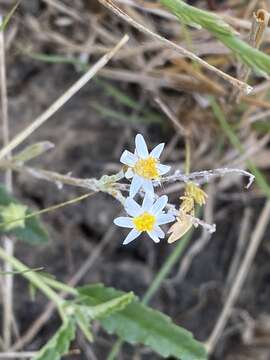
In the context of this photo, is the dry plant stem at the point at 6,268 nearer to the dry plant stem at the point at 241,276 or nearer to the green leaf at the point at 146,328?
the green leaf at the point at 146,328

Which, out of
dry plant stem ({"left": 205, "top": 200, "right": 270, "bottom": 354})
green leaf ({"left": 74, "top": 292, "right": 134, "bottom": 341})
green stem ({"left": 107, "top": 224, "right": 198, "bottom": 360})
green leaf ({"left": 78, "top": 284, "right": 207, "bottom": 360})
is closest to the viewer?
green leaf ({"left": 74, "top": 292, "right": 134, "bottom": 341})

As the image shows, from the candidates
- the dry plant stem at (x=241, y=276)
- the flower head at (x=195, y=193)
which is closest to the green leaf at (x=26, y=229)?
the flower head at (x=195, y=193)

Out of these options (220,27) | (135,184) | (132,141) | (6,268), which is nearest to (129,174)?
(135,184)

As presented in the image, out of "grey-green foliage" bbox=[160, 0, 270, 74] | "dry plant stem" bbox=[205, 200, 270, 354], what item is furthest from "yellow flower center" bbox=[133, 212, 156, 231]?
"dry plant stem" bbox=[205, 200, 270, 354]

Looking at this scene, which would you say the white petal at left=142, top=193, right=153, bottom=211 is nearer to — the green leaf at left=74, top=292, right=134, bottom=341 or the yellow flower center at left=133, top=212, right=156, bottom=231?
the yellow flower center at left=133, top=212, right=156, bottom=231

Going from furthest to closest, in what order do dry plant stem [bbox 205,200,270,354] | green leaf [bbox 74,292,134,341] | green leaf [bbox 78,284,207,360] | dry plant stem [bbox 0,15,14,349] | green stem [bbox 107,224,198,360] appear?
dry plant stem [bbox 205,200,270,354] < green stem [bbox 107,224,198,360] < dry plant stem [bbox 0,15,14,349] < green leaf [bbox 78,284,207,360] < green leaf [bbox 74,292,134,341]

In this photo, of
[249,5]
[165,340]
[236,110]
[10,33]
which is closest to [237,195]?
[236,110]
